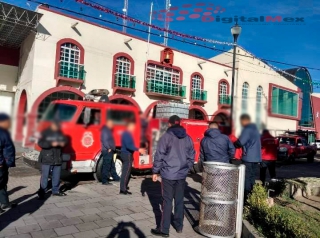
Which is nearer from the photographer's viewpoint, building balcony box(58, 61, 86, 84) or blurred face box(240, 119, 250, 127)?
blurred face box(240, 119, 250, 127)

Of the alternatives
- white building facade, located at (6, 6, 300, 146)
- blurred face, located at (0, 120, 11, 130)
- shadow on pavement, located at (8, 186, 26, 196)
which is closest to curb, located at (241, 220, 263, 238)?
white building facade, located at (6, 6, 300, 146)

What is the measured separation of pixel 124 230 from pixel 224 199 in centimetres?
179

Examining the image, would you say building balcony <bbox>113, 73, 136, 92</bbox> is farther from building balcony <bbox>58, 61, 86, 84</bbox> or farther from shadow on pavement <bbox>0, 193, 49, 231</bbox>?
shadow on pavement <bbox>0, 193, 49, 231</bbox>

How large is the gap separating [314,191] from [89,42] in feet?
21.5

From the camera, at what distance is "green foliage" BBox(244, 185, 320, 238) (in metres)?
3.78

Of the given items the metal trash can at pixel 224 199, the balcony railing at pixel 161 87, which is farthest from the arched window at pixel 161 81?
the metal trash can at pixel 224 199

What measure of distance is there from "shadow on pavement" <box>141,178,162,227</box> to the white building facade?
314 cm

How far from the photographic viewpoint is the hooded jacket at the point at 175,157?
4273 mm

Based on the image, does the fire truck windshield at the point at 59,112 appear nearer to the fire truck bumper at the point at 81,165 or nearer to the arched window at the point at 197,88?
the arched window at the point at 197,88

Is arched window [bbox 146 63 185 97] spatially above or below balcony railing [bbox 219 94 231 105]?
above

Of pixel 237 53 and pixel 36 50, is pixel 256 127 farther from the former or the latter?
pixel 36 50

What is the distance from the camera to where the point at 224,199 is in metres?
4.62

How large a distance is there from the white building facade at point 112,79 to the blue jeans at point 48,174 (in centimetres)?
379

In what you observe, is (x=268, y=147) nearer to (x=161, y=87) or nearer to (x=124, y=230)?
(x=161, y=87)
